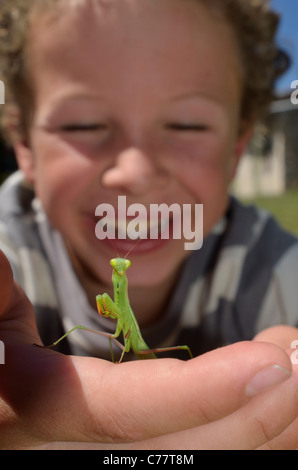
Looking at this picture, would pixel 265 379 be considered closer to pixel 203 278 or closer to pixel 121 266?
pixel 121 266

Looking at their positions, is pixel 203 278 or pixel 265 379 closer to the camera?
pixel 265 379

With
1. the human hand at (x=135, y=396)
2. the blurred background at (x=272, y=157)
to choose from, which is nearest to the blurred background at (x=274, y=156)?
the blurred background at (x=272, y=157)

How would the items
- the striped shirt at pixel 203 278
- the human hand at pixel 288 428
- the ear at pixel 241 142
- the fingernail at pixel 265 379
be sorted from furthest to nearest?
1. the ear at pixel 241 142
2. the striped shirt at pixel 203 278
3. the human hand at pixel 288 428
4. the fingernail at pixel 265 379

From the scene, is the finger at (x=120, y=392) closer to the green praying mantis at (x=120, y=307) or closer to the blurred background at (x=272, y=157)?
the green praying mantis at (x=120, y=307)

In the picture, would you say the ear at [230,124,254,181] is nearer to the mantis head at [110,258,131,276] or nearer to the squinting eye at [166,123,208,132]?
the squinting eye at [166,123,208,132]

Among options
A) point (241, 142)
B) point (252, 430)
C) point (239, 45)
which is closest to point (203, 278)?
point (241, 142)

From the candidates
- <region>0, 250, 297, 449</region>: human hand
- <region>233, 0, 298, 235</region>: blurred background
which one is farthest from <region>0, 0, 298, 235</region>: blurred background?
<region>0, 250, 297, 449</region>: human hand

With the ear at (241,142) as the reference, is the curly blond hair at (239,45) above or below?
above
